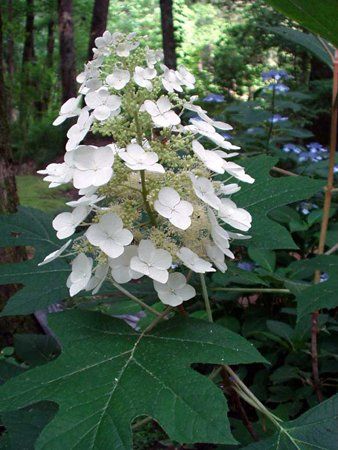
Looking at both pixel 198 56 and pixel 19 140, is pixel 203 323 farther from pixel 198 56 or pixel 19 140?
pixel 198 56

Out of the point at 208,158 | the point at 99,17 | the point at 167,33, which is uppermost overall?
the point at 208,158

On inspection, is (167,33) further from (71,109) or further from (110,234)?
(110,234)

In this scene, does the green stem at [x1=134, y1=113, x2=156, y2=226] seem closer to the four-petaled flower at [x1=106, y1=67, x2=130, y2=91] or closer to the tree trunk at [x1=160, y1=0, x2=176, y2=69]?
the four-petaled flower at [x1=106, y1=67, x2=130, y2=91]

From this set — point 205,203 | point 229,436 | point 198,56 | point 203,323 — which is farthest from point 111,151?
point 198,56

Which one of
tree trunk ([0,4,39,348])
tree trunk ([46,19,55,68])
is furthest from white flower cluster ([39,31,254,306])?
tree trunk ([46,19,55,68])

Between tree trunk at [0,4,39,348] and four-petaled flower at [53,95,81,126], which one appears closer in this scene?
four-petaled flower at [53,95,81,126]

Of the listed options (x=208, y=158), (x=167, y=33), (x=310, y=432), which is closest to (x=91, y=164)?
(x=208, y=158)
